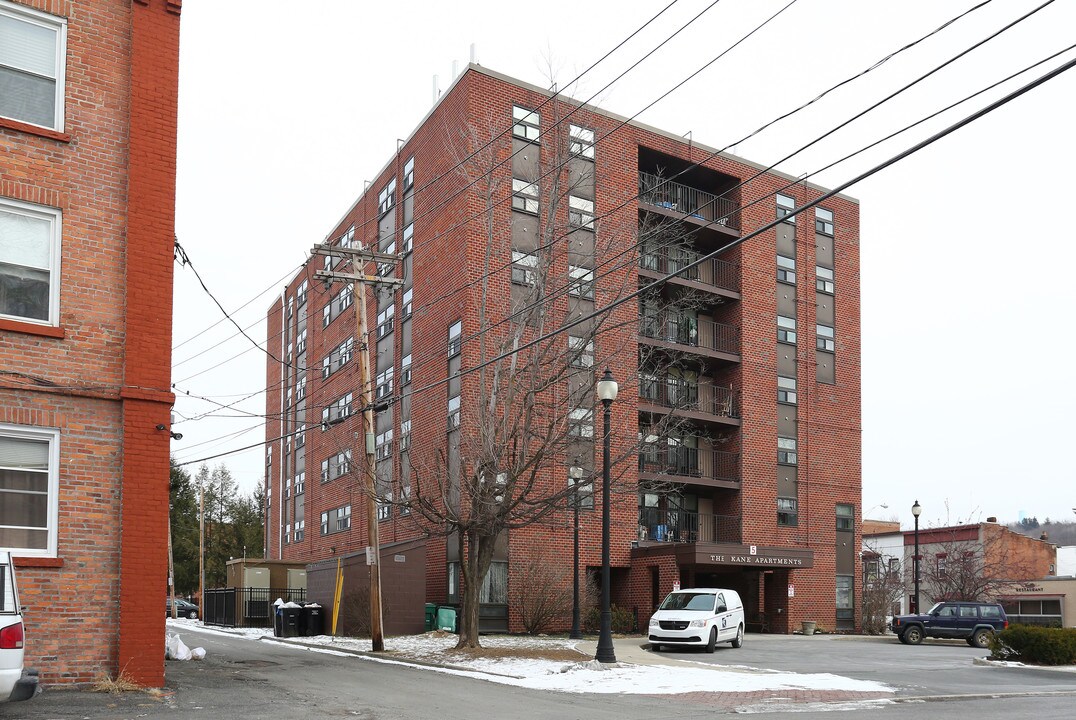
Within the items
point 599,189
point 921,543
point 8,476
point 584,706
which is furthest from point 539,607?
point 921,543

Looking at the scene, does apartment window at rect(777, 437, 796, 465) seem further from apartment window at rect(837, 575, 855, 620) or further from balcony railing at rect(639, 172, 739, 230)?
balcony railing at rect(639, 172, 739, 230)

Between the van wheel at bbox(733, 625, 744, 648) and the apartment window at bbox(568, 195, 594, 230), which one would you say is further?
the apartment window at bbox(568, 195, 594, 230)

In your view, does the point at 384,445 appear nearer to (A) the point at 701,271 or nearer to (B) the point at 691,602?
(A) the point at 701,271

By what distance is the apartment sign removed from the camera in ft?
116

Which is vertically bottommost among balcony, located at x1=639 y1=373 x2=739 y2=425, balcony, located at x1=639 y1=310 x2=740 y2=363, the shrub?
the shrub

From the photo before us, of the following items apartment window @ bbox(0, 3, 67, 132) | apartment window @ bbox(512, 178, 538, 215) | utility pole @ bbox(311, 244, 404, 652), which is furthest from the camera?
apartment window @ bbox(512, 178, 538, 215)

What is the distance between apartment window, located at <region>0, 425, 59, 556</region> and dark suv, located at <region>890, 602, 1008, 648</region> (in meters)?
27.2

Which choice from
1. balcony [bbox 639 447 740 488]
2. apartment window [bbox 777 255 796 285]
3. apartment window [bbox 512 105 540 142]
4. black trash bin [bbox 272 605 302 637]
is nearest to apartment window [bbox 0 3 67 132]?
black trash bin [bbox 272 605 302 637]

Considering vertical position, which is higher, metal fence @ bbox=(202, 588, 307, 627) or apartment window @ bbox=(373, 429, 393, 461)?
apartment window @ bbox=(373, 429, 393, 461)

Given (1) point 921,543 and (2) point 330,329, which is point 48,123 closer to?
(2) point 330,329

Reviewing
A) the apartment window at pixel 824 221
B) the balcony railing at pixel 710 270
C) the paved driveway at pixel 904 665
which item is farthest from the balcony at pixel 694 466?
the apartment window at pixel 824 221

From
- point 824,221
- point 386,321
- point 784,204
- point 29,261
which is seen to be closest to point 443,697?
point 29,261

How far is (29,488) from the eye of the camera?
14125 millimetres

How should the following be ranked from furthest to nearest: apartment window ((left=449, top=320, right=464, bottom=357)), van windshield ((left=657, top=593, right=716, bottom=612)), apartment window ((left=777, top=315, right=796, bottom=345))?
apartment window ((left=777, top=315, right=796, bottom=345)), apartment window ((left=449, top=320, right=464, bottom=357)), van windshield ((left=657, top=593, right=716, bottom=612))
